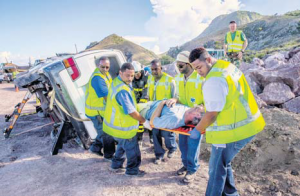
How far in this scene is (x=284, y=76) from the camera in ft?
17.8

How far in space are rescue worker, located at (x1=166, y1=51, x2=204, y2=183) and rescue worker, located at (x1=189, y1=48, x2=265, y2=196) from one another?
80cm

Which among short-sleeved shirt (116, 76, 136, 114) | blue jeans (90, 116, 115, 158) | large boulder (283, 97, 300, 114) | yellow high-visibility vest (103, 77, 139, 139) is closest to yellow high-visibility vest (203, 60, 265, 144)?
short-sleeved shirt (116, 76, 136, 114)

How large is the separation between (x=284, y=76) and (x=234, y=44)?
5.23 ft

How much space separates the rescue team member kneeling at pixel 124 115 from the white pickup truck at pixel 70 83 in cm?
89

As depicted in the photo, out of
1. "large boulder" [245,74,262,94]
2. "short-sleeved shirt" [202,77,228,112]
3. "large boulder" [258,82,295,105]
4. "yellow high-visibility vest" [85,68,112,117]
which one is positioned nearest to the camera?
"short-sleeved shirt" [202,77,228,112]

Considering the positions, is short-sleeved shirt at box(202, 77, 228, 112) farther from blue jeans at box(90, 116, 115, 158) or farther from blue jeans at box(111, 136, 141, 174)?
blue jeans at box(90, 116, 115, 158)

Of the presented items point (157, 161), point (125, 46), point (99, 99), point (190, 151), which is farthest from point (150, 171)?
point (125, 46)

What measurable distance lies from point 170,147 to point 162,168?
1.60ft

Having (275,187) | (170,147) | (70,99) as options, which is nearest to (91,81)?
(70,99)

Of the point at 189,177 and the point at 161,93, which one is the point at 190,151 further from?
the point at 161,93

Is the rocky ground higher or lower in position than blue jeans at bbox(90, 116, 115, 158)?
lower

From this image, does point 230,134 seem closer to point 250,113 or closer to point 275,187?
point 250,113

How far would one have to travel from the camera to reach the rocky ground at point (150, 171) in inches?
113

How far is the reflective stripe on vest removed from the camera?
5568 mm
